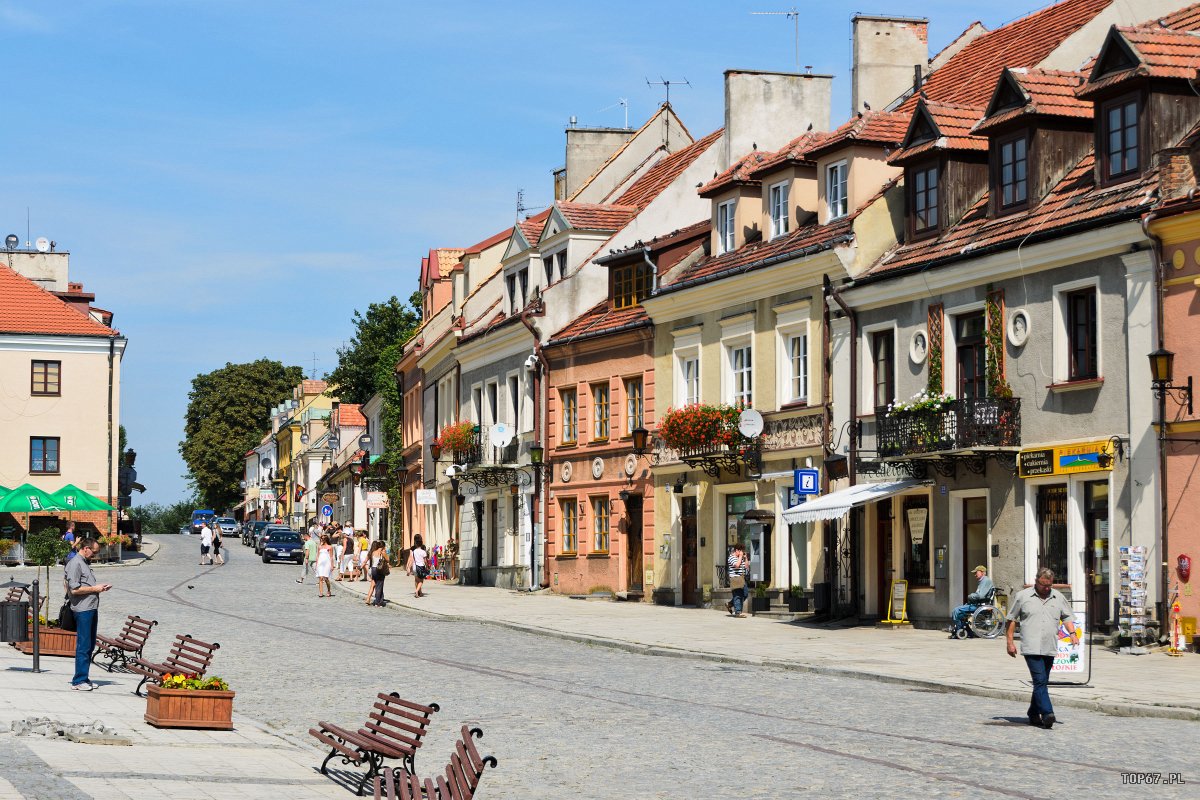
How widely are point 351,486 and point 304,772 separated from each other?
72.2m

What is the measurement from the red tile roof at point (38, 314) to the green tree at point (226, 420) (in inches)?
2068

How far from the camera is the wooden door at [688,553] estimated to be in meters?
39.1

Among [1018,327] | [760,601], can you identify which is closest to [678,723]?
[1018,327]

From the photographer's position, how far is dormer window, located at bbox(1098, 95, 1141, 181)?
88.3 ft

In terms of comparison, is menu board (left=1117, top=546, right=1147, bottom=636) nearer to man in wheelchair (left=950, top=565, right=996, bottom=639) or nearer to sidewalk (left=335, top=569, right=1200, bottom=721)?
sidewalk (left=335, top=569, right=1200, bottom=721)

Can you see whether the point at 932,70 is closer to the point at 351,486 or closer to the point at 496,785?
the point at 496,785

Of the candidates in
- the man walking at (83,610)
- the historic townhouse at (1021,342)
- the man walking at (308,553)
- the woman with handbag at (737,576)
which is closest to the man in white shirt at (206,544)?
the man walking at (308,553)

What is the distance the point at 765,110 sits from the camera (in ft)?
139

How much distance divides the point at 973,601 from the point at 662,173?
76.9ft

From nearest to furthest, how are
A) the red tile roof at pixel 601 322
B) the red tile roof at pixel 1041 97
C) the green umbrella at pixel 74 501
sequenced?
the red tile roof at pixel 1041 97 < the red tile roof at pixel 601 322 < the green umbrella at pixel 74 501

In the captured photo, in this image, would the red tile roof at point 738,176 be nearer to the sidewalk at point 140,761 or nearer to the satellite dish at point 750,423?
the satellite dish at point 750,423

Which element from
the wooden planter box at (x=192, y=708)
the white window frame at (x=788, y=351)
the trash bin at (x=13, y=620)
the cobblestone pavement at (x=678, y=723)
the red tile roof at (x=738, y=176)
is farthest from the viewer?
the red tile roof at (x=738, y=176)

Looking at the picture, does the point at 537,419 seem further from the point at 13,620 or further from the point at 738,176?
the point at 13,620

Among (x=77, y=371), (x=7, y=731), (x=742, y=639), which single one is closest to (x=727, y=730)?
(x=7, y=731)
